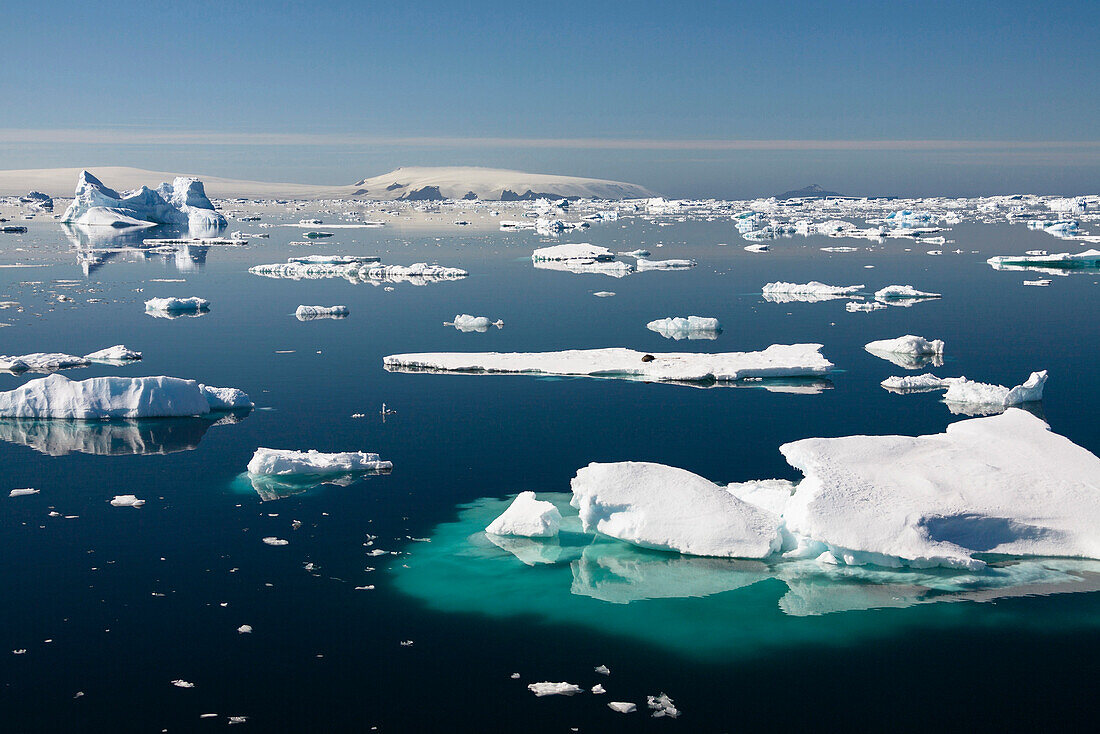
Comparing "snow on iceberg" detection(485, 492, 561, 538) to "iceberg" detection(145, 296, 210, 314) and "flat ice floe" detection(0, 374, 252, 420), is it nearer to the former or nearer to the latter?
"flat ice floe" detection(0, 374, 252, 420)

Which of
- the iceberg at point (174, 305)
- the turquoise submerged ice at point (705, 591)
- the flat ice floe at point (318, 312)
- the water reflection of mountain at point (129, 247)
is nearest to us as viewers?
the turquoise submerged ice at point (705, 591)

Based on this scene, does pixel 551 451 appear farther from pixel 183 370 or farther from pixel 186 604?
pixel 183 370

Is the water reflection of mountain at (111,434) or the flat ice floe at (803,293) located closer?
the water reflection of mountain at (111,434)

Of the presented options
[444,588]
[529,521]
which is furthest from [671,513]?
[444,588]

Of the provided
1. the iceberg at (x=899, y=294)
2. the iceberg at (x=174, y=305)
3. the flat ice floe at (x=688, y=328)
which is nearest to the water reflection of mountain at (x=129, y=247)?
the iceberg at (x=174, y=305)

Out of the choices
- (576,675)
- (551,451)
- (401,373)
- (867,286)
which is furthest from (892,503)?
(867,286)

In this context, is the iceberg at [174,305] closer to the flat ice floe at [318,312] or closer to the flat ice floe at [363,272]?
the flat ice floe at [318,312]

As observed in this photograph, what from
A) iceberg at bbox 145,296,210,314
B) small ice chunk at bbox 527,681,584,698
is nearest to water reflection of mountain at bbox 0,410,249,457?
small ice chunk at bbox 527,681,584,698
